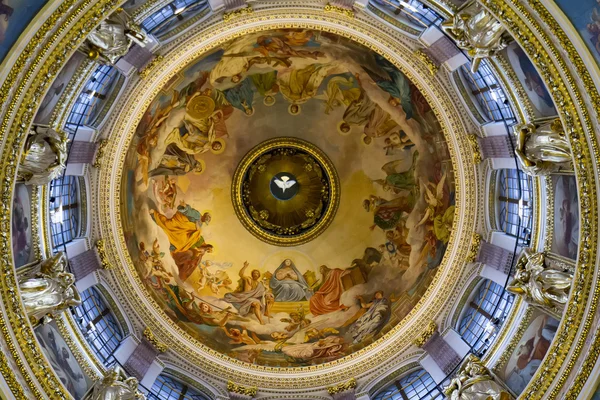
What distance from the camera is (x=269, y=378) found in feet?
72.3

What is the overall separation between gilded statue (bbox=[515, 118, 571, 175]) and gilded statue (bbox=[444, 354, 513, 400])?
5807mm

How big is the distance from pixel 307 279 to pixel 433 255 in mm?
6170

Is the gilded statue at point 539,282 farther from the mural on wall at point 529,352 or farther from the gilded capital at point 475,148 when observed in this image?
the gilded capital at point 475,148

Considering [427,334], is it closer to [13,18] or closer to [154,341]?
[154,341]

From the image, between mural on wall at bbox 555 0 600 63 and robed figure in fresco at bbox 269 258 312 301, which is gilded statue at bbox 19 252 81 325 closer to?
robed figure in fresco at bbox 269 258 312 301

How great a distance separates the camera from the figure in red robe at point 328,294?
81.0 feet

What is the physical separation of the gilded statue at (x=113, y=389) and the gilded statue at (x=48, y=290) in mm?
2423

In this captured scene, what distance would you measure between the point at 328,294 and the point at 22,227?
45.3 feet

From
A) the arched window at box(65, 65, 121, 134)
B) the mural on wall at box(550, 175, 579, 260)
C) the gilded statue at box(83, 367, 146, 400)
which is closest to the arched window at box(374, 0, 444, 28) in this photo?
the mural on wall at box(550, 175, 579, 260)

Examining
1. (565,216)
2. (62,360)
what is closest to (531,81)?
(565,216)

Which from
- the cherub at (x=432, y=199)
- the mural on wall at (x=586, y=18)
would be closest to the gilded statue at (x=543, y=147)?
the mural on wall at (x=586, y=18)

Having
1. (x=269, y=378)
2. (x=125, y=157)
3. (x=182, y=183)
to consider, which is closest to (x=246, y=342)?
(x=269, y=378)

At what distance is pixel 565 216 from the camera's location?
47.7 ft

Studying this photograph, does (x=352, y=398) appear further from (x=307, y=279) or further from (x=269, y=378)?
(x=307, y=279)
